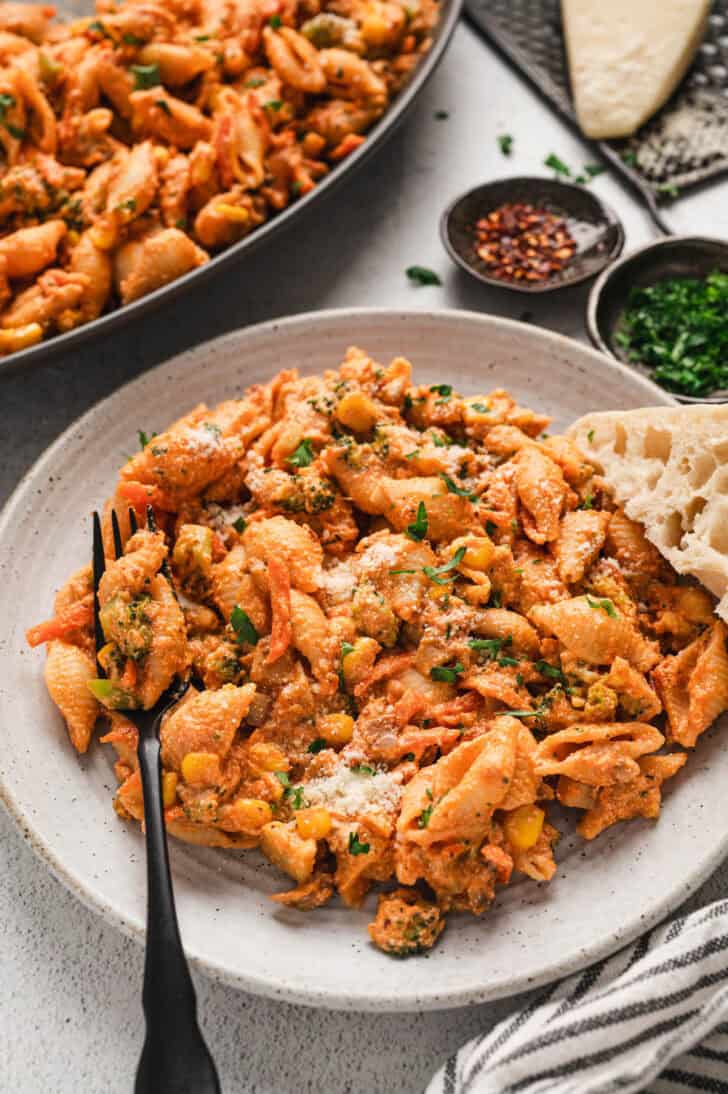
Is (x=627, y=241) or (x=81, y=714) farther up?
(x=627, y=241)

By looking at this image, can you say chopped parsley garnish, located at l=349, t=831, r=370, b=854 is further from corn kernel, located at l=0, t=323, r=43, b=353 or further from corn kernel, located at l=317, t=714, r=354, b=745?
corn kernel, located at l=0, t=323, r=43, b=353

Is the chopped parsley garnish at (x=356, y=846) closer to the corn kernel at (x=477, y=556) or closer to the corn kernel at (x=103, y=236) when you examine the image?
the corn kernel at (x=477, y=556)

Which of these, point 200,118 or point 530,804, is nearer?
point 530,804

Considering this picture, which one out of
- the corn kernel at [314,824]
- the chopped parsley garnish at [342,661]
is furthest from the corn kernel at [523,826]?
the chopped parsley garnish at [342,661]

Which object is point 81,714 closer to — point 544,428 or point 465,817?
point 465,817

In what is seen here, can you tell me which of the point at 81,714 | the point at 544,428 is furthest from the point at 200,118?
the point at 81,714

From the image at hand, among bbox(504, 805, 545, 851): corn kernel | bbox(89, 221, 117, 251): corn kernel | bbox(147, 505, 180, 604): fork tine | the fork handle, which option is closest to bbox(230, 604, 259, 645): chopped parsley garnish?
bbox(147, 505, 180, 604): fork tine
